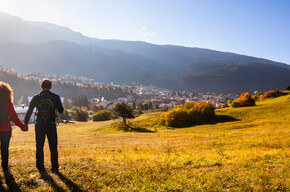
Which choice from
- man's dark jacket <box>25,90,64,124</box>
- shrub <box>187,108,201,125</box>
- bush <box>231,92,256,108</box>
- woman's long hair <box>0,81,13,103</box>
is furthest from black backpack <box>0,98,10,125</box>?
bush <box>231,92,256,108</box>

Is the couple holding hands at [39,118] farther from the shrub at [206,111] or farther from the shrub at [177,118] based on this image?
the shrub at [206,111]

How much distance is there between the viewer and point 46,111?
7035 millimetres

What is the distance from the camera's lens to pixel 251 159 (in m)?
9.88

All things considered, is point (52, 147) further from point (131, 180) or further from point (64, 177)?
point (131, 180)

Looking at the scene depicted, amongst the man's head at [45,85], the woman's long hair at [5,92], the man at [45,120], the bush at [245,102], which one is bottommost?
the bush at [245,102]

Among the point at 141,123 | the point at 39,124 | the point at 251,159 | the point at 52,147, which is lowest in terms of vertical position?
the point at 141,123

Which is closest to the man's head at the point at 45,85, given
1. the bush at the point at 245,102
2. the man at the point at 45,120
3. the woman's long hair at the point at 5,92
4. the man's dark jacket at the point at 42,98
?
the man at the point at 45,120

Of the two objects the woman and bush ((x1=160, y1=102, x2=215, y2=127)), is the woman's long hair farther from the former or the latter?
bush ((x1=160, y1=102, x2=215, y2=127))

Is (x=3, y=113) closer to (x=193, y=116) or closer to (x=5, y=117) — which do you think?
(x=5, y=117)

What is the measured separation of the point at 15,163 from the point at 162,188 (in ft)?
22.8

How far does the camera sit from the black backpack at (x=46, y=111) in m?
7.04

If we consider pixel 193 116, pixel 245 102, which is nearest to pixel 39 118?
pixel 193 116

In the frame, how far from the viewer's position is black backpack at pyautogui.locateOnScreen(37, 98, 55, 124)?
7035 mm

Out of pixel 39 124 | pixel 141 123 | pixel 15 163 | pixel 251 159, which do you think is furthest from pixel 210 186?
pixel 141 123
